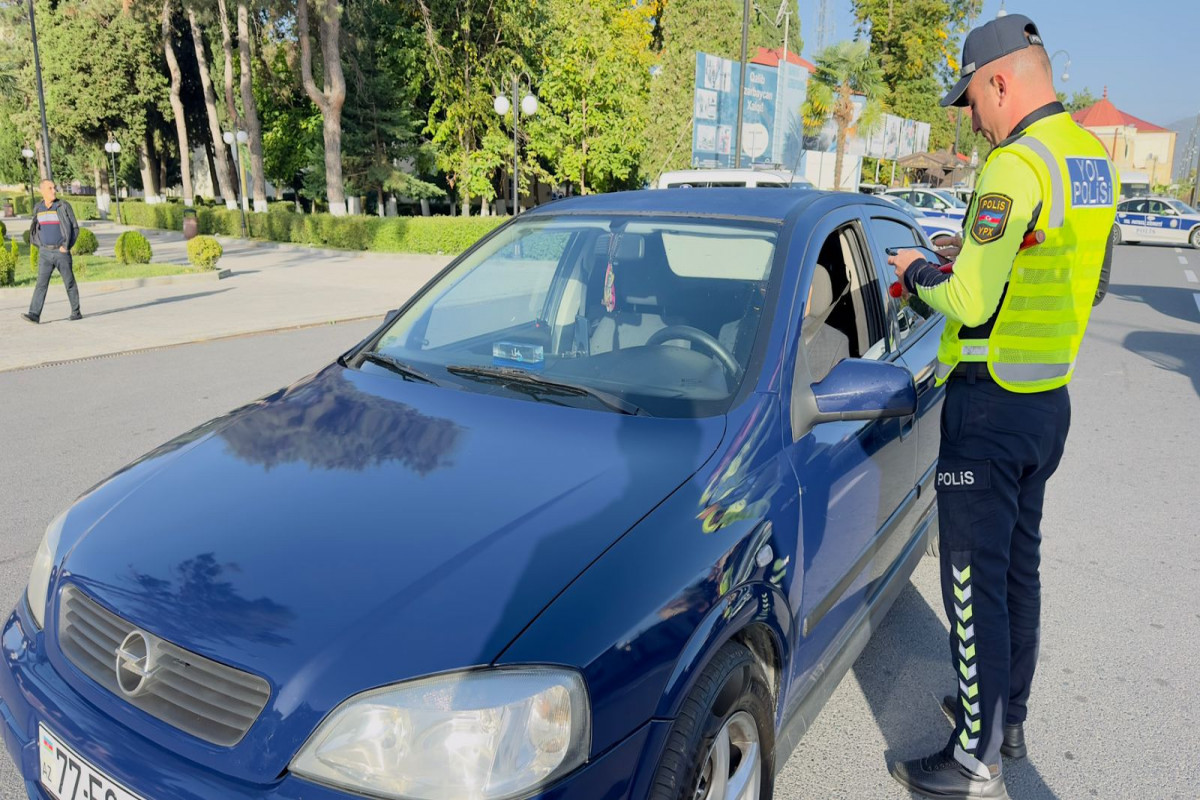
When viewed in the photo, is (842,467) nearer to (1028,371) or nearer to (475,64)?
(1028,371)

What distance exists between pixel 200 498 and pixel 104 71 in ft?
Answer: 156

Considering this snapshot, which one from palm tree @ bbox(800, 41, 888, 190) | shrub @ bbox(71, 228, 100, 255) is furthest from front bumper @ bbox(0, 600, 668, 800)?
palm tree @ bbox(800, 41, 888, 190)

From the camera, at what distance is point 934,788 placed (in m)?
2.54

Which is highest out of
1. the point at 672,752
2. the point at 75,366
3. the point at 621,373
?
the point at 621,373

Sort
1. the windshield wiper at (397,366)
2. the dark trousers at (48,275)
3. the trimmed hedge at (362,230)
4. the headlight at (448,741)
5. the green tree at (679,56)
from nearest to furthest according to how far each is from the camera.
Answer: the headlight at (448,741) → the windshield wiper at (397,366) → the dark trousers at (48,275) → the trimmed hedge at (362,230) → the green tree at (679,56)

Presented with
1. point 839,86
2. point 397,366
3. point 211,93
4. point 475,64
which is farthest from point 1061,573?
point 211,93

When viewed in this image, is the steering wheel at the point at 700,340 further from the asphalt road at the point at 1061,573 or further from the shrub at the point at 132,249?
the shrub at the point at 132,249

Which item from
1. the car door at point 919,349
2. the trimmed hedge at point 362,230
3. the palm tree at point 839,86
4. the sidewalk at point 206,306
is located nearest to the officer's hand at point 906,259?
the car door at point 919,349

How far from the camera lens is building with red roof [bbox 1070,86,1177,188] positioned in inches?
3406

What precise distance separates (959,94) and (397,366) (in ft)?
6.25

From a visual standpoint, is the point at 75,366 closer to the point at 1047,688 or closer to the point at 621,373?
the point at 621,373

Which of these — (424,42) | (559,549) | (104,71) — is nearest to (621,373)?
(559,549)

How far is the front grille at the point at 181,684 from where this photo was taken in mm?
1510

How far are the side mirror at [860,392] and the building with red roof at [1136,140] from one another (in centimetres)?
9863
